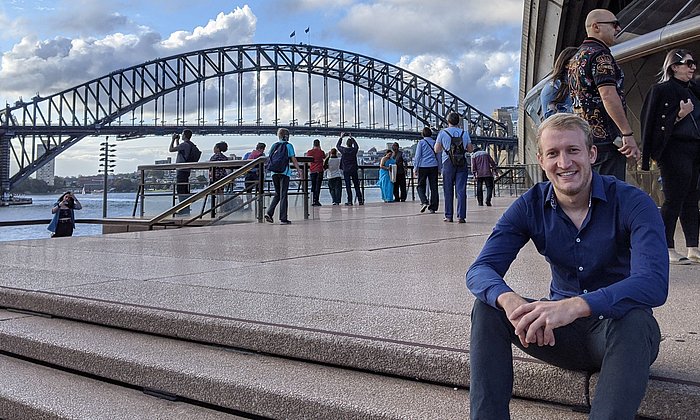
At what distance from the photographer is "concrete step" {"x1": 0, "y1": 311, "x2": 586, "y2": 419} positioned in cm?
182

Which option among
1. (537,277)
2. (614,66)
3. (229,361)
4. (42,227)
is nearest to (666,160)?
(614,66)

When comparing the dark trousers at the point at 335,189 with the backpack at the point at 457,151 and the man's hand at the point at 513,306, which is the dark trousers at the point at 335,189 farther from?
the man's hand at the point at 513,306

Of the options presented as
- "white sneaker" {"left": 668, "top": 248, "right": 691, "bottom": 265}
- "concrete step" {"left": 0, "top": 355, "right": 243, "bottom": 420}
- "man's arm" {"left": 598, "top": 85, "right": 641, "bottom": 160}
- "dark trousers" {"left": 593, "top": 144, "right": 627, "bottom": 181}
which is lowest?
"concrete step" {"left": 0, "top": 355, "right": 243, "bottom": 420}

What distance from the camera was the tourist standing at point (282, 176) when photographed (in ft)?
28.5

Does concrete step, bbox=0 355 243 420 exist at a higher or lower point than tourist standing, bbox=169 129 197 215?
lower

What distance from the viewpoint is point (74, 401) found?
2285 mm

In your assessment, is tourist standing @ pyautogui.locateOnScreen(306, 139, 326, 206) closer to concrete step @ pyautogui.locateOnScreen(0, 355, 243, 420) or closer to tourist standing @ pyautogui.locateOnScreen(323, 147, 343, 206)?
tourist standing @ pyautogui.locateOnScreen(323, 147, 343, 206)

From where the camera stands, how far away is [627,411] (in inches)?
54.1

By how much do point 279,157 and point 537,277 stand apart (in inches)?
224

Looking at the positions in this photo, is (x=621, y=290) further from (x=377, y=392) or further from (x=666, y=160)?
(x=666, y=160)

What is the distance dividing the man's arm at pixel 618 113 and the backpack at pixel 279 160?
19.3 ft

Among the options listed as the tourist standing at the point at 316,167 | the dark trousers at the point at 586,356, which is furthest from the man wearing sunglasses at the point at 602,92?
the tourist standing at the point at 316,167

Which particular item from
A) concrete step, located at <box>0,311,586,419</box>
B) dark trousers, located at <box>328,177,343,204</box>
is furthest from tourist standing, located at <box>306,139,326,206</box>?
concrete step, located at <box>0,311,586,419</box>

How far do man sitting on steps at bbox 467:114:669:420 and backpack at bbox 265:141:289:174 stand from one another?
6972 millimetres
